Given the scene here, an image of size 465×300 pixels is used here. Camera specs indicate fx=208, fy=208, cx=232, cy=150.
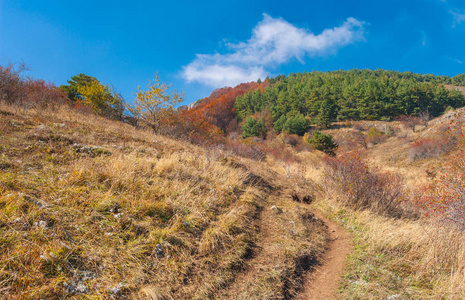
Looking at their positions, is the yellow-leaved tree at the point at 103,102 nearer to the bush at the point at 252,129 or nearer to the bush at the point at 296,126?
the bush at the point at 252,129

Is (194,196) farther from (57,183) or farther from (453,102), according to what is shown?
(453,102)

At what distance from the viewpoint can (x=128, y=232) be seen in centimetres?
320

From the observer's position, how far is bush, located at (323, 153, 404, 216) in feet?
19.0

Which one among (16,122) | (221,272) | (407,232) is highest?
(16,122)

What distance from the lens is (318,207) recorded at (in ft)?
20.7

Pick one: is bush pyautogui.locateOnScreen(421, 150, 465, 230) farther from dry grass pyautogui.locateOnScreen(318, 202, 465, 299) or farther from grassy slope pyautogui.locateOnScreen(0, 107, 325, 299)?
grassy slope pyautogui.locateOnScreen(0, 107, 325, 299)

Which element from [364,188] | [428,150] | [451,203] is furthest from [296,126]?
[451,203]

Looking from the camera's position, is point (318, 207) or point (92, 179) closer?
point (92, 179)

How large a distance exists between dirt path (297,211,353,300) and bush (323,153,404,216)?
1610 mm

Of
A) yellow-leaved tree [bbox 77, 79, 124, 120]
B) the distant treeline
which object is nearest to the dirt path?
yellow-leaved tree [bbox 77, 79, 124, 120]

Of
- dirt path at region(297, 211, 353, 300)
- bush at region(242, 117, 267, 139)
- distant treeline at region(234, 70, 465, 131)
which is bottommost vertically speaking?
dirt path at region(297, 211, 353, 300)

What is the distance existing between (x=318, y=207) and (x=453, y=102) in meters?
78.1

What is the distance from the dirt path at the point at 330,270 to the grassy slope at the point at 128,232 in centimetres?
19

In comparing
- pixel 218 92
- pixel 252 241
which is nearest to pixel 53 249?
pixel 252 241
